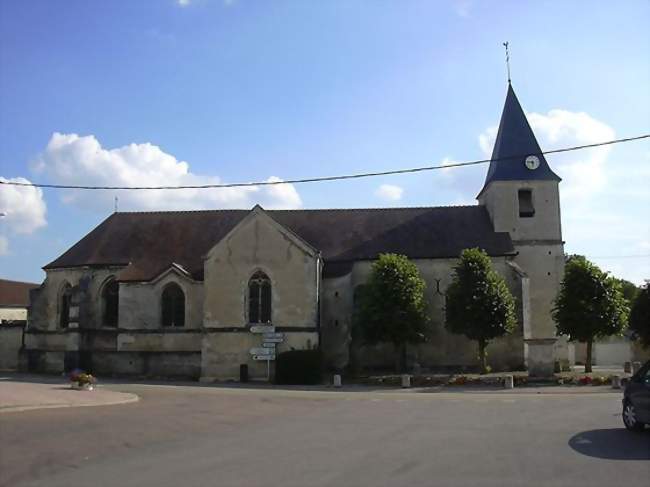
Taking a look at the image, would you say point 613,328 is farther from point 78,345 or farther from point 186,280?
point 78,345

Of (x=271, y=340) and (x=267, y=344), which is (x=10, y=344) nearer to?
(x=267, y=344)

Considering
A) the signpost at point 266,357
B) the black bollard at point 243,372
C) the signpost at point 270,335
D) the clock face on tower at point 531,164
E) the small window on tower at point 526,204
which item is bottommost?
the black bollard at point 243,372

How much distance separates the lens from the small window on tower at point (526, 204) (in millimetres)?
39250

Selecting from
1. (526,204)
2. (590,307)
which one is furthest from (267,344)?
(526,204)

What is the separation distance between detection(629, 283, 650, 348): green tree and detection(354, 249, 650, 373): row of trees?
3727mm

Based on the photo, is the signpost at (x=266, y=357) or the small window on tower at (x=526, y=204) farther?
the small window on tower at (x=526, y=204)

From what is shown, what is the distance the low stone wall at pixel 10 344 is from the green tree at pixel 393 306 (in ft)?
71.5

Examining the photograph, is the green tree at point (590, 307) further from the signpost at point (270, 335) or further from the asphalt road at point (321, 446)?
the asphalt road at point (321, 446)

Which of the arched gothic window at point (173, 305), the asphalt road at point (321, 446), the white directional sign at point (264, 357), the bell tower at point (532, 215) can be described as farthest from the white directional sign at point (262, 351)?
the bell tower at point (532, 215)

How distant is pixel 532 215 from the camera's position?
39.2 meters

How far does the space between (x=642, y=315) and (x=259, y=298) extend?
21087mm

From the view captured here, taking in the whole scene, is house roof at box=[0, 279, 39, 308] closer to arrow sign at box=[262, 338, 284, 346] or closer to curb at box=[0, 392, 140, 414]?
arrow sign at box=[262, 338, 284, 346]

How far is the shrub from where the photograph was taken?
101ft

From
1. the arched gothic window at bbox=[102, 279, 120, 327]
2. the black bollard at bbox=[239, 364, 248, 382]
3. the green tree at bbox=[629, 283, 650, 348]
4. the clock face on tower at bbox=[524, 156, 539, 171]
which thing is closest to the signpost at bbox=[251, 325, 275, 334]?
the black bollard at bbox=[239, 364, 248, 382]
